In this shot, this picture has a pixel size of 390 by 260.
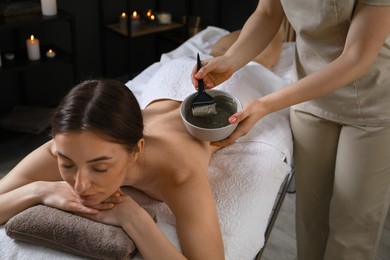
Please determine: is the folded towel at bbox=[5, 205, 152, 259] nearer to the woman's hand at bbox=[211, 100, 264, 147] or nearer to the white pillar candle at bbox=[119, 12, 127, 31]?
the woman's hand at bbox=[211, 100, 264, 147]

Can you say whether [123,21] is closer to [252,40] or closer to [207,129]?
[252,40]

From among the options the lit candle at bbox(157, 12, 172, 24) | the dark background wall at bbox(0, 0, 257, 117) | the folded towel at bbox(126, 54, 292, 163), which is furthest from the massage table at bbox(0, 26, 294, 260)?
the lit candle at bbox(157, 12, 172, 24)

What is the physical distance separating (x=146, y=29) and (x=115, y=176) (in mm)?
2333

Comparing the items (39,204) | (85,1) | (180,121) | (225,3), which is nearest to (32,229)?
(39,204)

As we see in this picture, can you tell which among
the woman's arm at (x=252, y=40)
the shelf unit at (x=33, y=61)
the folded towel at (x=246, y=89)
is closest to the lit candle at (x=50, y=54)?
the shelf unit at (x=33, y=61)

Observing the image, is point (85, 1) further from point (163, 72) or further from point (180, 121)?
point (180, 121)

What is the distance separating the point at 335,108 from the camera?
1511 millimetres

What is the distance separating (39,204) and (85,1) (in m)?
2.27

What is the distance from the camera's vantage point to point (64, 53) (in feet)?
9.50

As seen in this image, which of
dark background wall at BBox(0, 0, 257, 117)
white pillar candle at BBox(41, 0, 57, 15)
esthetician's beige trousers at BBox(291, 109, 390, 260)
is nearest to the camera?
esthetician's beige trousers at BBox(291, 109, 390, 260)

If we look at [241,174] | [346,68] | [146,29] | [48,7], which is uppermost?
[346,68]

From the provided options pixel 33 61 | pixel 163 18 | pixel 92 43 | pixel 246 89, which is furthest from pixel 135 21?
pixel 246 89

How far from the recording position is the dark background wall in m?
3.03

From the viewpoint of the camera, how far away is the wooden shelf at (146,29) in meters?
3.22
